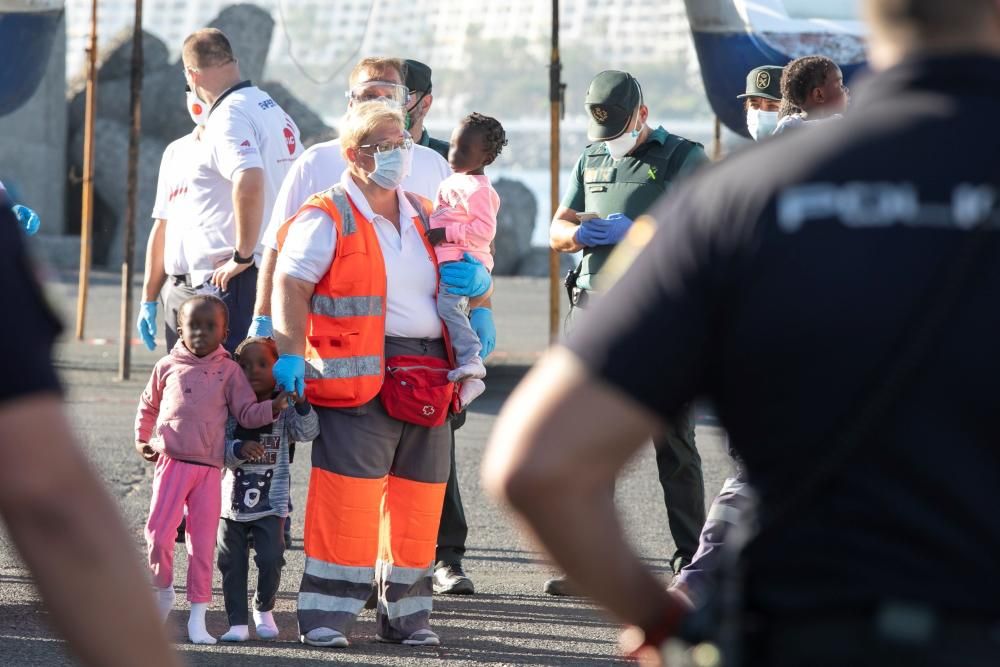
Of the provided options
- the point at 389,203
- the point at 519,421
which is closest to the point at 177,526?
the point at 389,203

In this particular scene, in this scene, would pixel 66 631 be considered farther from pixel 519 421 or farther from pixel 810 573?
pixel 810 573

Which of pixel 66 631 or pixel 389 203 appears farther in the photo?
pixel 389 203

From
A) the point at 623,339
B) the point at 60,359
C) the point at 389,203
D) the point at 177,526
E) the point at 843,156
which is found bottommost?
the point at 60,359

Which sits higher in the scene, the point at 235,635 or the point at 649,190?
the point at 649,190

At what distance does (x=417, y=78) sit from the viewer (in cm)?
687

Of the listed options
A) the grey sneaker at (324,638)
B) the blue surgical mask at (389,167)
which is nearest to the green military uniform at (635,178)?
the blue surgical mask at (389,167)

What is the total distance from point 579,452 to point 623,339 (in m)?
0.13

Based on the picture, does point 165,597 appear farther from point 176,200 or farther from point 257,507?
point 176,200

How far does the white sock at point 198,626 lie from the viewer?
17.3ft

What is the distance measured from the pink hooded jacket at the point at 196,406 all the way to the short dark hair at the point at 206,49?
179 cm

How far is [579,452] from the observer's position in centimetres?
187

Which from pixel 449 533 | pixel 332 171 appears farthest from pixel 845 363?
pixel 449 533

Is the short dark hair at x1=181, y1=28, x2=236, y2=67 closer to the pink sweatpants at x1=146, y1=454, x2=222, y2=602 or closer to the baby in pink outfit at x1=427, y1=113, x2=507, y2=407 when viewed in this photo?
the baby in pink outfit at x1=427, y1=113, x2=507, y2=407

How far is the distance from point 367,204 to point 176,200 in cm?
170
